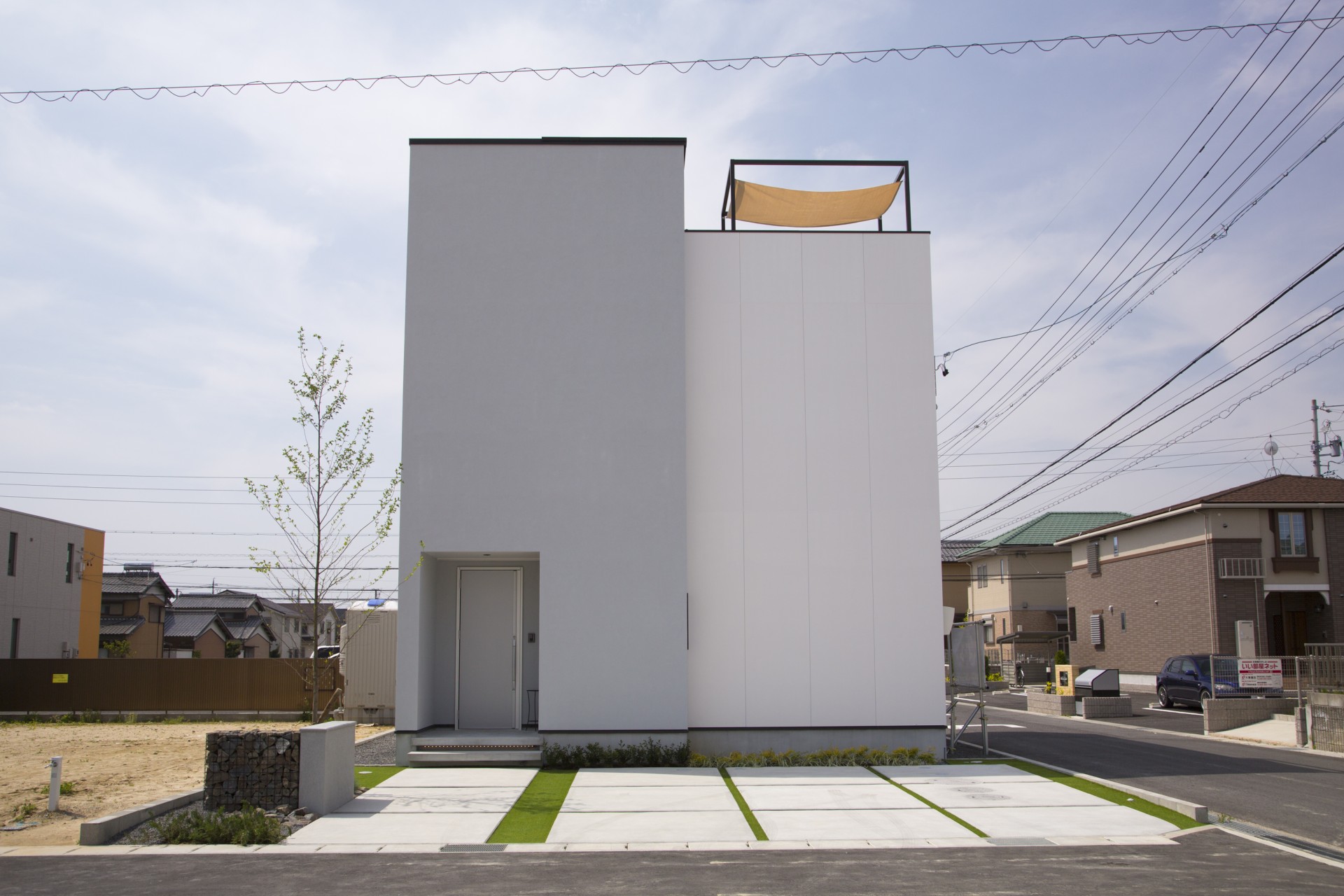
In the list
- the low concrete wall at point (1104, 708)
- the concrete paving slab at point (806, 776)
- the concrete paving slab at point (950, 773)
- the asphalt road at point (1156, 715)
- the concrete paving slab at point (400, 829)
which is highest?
the concrete paving slab at point (400, 829)

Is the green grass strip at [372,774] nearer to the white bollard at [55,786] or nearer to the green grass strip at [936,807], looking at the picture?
the white bollard at [55,786]

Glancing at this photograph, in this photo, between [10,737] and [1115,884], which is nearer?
[1115,884]

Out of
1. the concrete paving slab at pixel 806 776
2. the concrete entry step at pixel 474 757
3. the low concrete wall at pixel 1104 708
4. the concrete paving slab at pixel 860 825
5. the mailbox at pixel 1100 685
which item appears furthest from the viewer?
the mailbox at pixel 1100 685

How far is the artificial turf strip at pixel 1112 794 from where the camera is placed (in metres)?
10.4

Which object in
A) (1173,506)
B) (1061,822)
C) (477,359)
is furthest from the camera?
(1173,506)

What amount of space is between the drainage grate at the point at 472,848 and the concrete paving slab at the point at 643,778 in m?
2.86

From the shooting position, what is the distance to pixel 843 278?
15.6 meters

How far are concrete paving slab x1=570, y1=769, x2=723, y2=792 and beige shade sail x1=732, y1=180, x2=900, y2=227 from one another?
901 centimetres

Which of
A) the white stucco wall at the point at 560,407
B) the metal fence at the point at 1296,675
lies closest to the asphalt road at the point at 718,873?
the white stucco wall at the point at 560,407

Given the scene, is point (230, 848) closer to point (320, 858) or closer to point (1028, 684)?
point (320, 858)

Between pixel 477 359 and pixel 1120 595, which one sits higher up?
pixel 477 359

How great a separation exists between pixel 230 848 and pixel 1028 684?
3836cm

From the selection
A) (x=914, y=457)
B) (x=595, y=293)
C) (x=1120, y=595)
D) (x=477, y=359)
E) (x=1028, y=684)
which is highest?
(x=595, y=293)

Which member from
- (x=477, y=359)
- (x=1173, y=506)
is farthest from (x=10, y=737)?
(x=1173, y=506)
